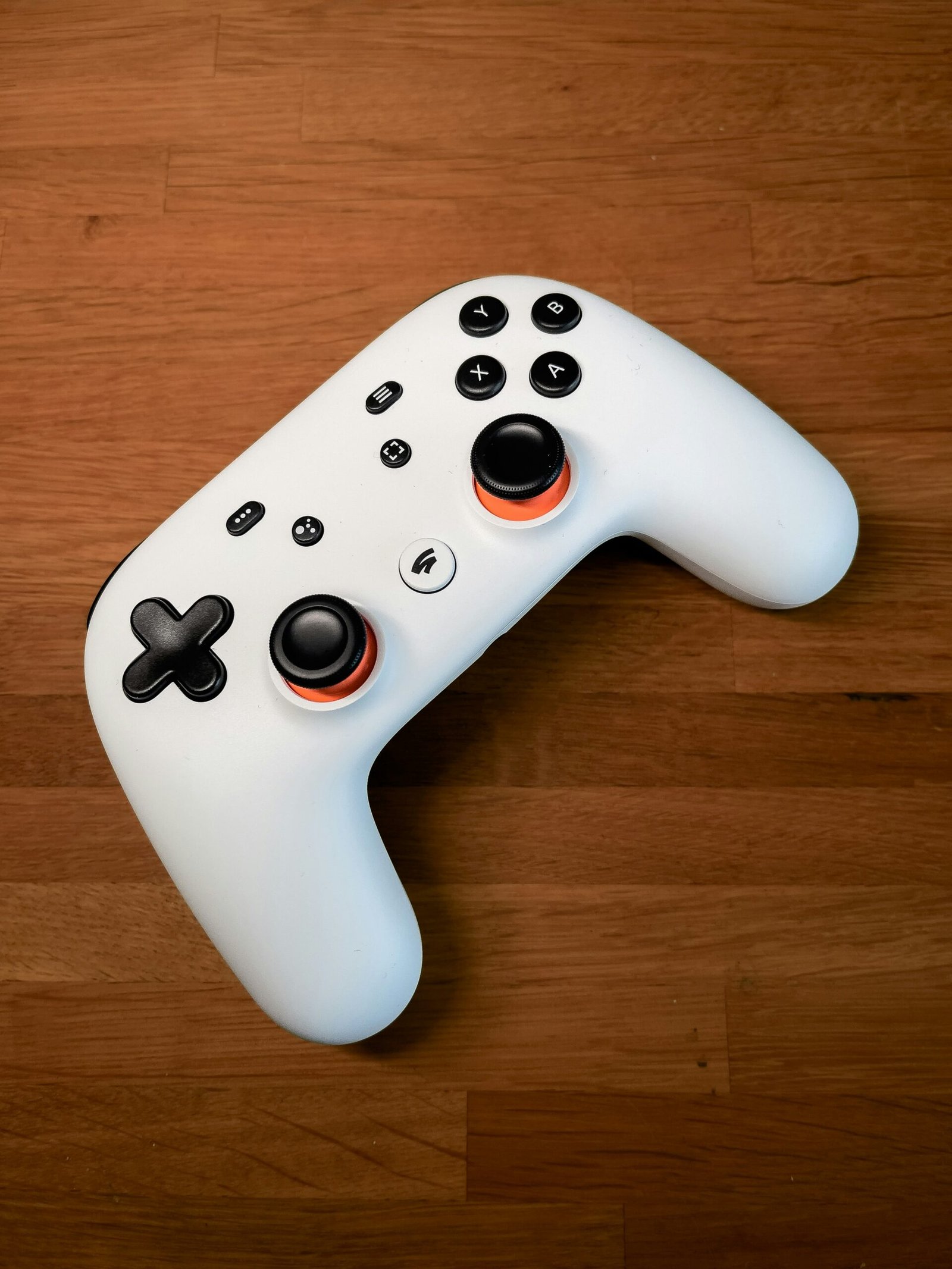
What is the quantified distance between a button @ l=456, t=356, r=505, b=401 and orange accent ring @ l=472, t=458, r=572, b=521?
0.05 meters

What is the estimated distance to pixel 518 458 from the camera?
0.46 metres

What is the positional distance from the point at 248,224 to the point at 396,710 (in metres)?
0.37

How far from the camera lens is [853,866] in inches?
22.1

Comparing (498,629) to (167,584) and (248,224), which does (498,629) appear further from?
(248,224)

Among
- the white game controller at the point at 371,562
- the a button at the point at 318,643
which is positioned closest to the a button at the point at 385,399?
the white game controller at the point at 371,562

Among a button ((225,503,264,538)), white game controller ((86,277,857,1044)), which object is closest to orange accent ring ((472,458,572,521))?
white game controller ((86,277,857,1044))

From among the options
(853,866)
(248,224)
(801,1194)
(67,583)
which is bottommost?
(801,1194)

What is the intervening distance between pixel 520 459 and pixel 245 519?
0.14 m

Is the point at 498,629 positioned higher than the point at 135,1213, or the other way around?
the point at 498,629

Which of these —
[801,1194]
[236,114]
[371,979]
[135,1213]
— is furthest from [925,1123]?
[236,114]

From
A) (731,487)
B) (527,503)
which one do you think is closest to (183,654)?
(527,503)

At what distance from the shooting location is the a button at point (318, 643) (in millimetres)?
436

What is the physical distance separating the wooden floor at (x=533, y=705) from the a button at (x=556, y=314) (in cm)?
14

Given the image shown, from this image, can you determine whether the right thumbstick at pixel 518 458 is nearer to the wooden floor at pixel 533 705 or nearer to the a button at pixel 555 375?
the a button at pixel 555 375
